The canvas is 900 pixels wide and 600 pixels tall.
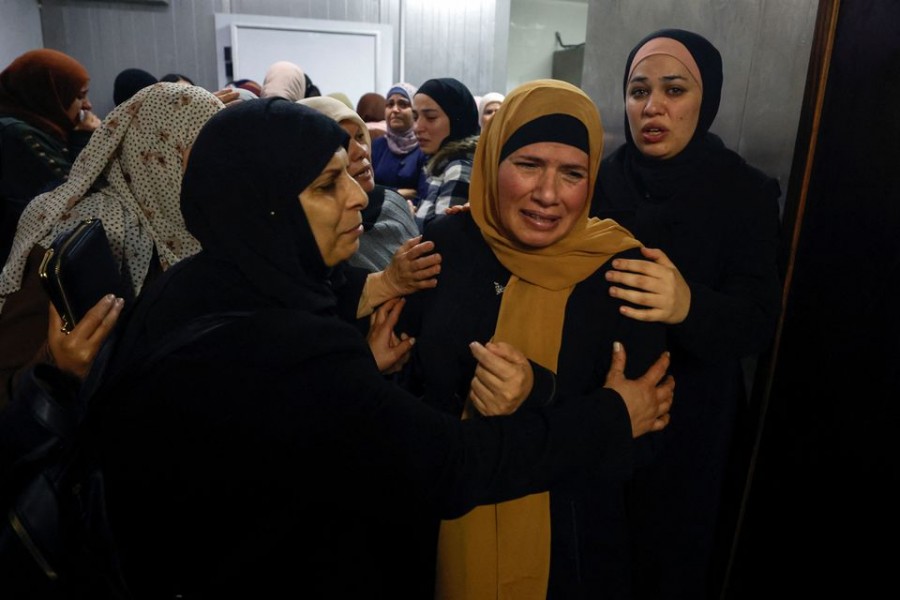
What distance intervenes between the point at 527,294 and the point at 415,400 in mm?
379

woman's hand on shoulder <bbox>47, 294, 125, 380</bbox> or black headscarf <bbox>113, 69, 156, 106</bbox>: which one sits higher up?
black headscarf <bbox>113, 69, 156, 106</bbox>

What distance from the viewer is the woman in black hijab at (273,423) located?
0.78 metres

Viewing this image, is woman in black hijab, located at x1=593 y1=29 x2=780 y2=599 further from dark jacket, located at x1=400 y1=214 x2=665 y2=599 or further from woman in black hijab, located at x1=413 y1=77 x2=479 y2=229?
woman in black hijab, located at x1=413 y1=77 x2=479 y2=229

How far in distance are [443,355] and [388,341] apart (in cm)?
19

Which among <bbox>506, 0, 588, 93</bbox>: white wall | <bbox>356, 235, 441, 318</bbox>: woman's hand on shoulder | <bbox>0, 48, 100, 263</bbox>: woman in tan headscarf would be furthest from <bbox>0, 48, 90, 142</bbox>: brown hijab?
<bbox>506, 0, 588, 93</bbox>: white wall

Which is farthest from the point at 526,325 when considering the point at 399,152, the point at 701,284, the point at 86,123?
the point at 399,152

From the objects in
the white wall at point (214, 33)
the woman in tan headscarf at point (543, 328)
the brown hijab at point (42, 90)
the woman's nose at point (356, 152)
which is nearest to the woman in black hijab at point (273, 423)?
the woman in tan headscarf at point (543, 328)

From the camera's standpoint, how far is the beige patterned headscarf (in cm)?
152

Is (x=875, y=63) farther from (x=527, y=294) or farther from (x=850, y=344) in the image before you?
(x=527, y=294)

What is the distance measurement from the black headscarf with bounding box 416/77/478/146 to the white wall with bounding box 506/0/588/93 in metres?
6.35

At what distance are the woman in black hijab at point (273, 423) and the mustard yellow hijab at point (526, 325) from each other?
16cm

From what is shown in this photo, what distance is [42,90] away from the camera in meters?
2.45

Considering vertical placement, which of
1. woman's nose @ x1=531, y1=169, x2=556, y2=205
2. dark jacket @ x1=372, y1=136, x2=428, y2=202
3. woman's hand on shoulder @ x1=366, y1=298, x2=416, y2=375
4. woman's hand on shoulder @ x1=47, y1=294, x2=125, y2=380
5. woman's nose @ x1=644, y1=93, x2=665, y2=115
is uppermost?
woman's nose @ x1=644, y1=93, x2=665, y2=115

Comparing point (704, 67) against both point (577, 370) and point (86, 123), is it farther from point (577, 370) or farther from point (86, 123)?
point (86, 123)
